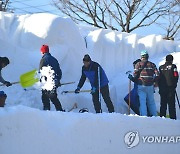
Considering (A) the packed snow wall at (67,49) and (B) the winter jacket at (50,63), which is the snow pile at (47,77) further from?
(A) the packed snow wall at (67,49)

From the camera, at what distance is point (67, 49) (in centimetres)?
1250

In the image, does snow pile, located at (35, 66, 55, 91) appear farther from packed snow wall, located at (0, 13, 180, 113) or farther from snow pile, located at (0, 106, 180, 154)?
snow pile, located at (0, 106, 180, 154)

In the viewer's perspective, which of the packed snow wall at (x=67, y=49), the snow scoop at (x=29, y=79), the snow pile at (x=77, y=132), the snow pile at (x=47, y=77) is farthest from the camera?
the packed snow wall at (x=67, y=49)

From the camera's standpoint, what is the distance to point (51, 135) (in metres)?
5.32

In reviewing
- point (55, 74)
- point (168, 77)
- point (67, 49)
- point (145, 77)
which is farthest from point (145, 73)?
point (67, 49)

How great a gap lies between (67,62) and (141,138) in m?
6.29

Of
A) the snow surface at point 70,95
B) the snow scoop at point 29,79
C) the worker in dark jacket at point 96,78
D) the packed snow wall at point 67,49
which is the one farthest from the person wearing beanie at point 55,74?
the packed snow wall at point 67,49

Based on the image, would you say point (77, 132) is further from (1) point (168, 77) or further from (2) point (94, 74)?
(1) point (168, 77)

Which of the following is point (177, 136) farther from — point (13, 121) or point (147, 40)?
point (147, 40)

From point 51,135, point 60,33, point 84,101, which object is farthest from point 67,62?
point 51,135

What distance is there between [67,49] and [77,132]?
7.06m

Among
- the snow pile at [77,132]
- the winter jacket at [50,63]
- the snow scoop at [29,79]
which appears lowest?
the snow pile at [77,132]

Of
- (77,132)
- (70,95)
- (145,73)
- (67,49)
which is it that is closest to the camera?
(77,132)

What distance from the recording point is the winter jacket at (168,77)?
9.24 m
